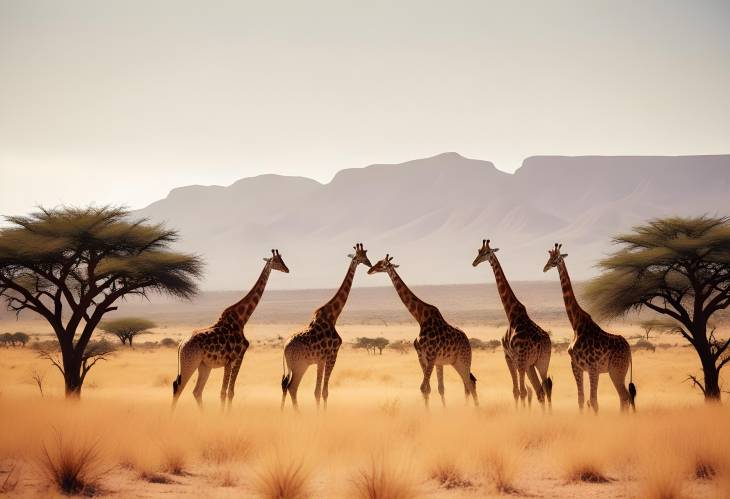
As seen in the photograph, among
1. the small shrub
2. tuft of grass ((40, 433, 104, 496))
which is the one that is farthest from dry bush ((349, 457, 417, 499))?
tuft of grass ((40, 433, 104, 496))

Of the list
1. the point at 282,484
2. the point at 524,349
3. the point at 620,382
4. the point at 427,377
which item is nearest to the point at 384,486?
the point at 282,484

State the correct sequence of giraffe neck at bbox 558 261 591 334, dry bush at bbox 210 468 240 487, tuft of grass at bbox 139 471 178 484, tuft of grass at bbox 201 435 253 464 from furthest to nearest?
giraffe neck at bbox 558 261 591 334
tuft of grass at bbox 201 435 253 464
tuft of grass at bbox 139 471 178 484
dry bush at bbox 210 468 240 487

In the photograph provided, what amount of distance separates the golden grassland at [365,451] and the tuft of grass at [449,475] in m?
0.02

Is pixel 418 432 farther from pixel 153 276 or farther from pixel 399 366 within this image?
pixel 399 366

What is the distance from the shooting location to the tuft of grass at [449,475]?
9977 millimetres

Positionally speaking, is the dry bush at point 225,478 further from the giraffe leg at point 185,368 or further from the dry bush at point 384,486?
the giraffe leg at point 185,368

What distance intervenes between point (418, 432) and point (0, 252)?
14133 mm

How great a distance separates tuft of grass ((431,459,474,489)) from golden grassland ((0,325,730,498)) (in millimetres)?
20

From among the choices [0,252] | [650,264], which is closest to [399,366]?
[650,264]

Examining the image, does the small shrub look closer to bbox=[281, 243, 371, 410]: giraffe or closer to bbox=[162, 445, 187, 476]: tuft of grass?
bbox=[162, 445, 187, 476]: tuft of grass

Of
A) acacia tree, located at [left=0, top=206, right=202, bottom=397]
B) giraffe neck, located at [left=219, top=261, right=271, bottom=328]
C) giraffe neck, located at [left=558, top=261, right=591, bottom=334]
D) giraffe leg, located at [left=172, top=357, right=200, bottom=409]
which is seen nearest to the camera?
giraffe leg, located at [left=172, top=357, right=200, bottom=409]

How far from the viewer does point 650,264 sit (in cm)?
2188

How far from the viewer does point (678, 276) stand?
24.9 meters

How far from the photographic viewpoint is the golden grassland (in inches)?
374
